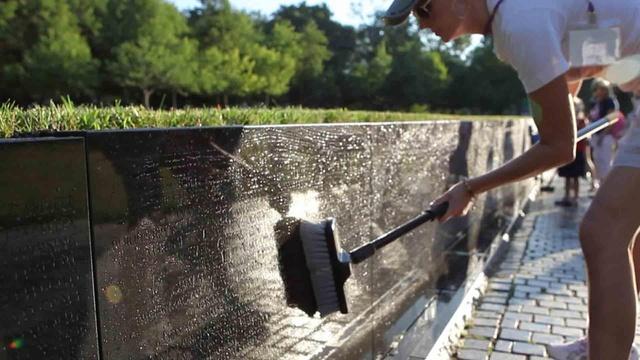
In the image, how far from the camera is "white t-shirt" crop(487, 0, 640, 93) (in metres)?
1.92

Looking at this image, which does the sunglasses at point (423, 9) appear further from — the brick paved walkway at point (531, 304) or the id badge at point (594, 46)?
the brick paved walkway at point (531, 304)

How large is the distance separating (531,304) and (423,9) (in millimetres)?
3238

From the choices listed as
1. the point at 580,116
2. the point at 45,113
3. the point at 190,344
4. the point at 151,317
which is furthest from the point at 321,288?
the point at 580,116

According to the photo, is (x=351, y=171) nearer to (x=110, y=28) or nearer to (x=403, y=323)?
(x=403, y=323)

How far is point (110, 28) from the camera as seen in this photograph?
46.2 metres

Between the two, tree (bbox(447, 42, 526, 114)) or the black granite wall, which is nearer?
the black granite wall

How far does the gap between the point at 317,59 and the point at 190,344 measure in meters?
56.7

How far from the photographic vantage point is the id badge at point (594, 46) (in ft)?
6.94

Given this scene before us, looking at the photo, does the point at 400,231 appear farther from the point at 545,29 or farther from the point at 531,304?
the point at 531,304

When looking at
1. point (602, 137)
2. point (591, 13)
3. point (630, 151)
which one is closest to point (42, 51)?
point (602, 137)

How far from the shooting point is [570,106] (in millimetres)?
2008

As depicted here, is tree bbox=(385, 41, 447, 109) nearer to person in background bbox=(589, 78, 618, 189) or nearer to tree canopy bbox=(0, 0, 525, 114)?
tree canopy bbox=(0, 0, 525, 114)

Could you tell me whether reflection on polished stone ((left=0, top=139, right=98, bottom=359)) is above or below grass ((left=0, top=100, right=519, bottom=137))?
below

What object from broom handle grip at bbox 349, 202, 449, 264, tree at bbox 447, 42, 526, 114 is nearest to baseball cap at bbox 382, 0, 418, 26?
broom handle grip at bbox 349, 202, 449, 264
